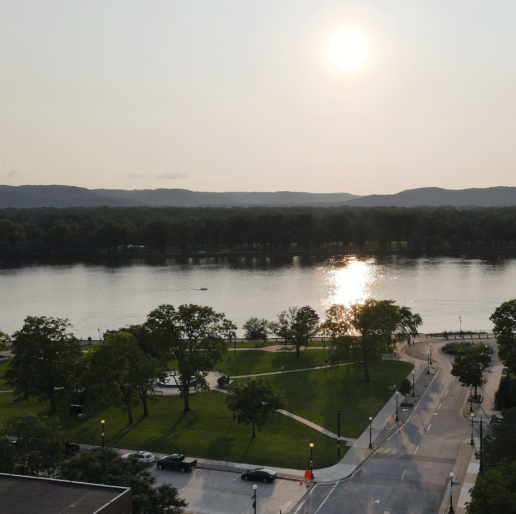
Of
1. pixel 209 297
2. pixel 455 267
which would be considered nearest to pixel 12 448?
pixel 209 297

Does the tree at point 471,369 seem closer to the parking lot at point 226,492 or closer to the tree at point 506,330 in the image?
the tree at point 506,330

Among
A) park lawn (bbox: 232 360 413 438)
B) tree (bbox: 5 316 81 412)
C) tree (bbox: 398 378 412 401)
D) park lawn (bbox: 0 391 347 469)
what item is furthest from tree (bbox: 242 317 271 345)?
tree (bbox: 5 316 81 412)

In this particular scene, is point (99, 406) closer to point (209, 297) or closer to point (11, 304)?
point (209, 297)

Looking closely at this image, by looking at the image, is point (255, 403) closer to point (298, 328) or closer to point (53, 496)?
point (53, 496)

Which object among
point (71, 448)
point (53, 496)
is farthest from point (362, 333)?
point (53, 496)

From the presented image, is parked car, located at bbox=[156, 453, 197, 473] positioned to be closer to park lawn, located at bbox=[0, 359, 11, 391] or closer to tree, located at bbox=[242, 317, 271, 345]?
park lawn, located at bbox=[0, 359, 11, 391]

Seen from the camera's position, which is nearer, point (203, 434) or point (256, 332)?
point (203, 434)

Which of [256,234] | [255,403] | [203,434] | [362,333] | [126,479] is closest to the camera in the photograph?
[126,479]
